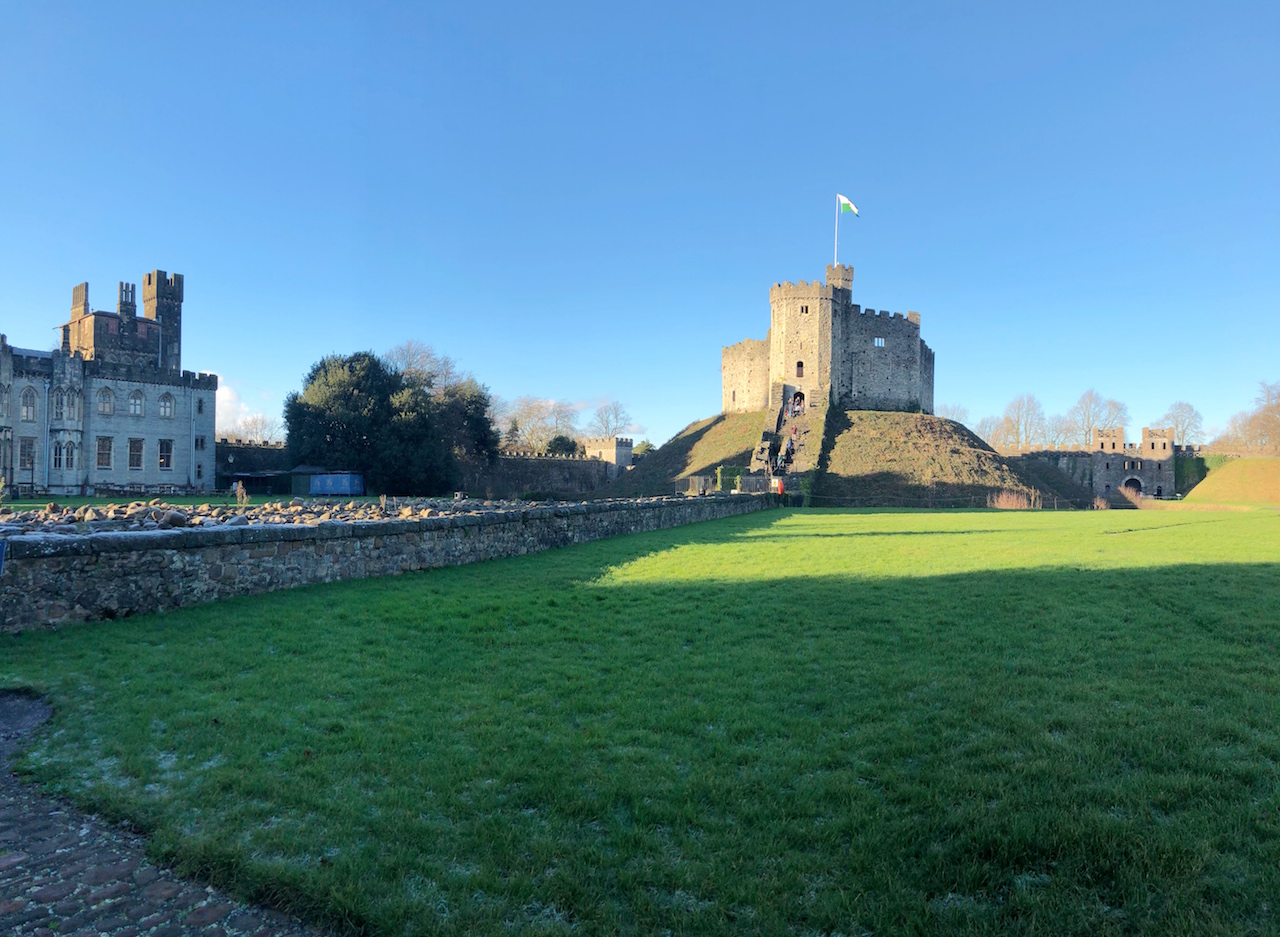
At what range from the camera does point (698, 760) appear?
13.2 ft

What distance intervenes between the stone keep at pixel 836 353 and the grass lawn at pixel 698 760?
161 feet

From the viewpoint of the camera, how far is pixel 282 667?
227 inches

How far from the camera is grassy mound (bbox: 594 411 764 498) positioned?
1998 inches

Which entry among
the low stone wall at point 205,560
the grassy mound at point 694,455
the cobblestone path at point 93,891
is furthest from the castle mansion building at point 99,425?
the cobblestone path at point 93,891

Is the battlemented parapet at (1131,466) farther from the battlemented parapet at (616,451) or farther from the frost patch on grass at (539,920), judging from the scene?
the frost patch on grass at (539,920)

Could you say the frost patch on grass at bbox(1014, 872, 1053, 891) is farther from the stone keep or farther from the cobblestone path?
the stone keep

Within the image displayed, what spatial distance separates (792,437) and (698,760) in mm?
48096

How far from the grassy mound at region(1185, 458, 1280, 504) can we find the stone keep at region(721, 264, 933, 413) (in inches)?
899

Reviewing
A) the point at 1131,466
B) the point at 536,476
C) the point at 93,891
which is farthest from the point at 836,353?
the point at 93,891

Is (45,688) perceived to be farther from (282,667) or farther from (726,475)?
(726,475)

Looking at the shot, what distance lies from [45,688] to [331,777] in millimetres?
3050

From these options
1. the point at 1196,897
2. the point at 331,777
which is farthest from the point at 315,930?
the point at 1196,897

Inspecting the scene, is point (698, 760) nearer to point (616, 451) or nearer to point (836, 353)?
Result: point (836, 353)

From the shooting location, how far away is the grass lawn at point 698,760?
9.11 feet
